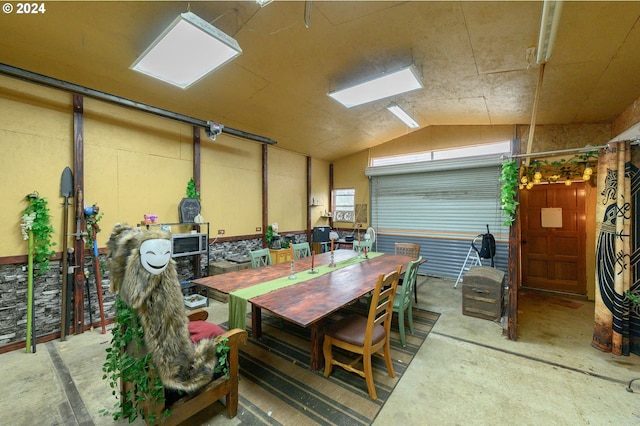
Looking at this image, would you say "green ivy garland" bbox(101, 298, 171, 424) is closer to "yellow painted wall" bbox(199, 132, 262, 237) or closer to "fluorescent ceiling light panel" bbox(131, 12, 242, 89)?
"fluorescent ceiling light panel" bbox(131, 12, 242, 89)

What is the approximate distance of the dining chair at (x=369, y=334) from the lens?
210 centimetres

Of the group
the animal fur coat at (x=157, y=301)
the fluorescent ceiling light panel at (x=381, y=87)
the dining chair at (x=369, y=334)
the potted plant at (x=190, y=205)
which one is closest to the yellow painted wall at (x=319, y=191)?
the potted plant at (x=190, y=205)

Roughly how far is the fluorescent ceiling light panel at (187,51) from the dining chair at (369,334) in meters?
2.30

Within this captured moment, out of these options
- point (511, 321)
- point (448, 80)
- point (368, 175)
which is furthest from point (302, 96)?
point (511, 321)

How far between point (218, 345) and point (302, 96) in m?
3.42

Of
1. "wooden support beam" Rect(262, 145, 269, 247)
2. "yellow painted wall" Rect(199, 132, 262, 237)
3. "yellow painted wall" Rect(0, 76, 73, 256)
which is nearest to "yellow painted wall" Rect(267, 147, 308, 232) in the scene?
"wooden support beam" Rect(262, 145, 269, 247)

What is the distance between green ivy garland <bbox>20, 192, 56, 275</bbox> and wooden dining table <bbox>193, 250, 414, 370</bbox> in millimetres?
1885

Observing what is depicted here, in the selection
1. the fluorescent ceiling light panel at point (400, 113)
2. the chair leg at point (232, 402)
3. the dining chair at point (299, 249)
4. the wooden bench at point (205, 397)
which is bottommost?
the chair leg at point (232, 402)

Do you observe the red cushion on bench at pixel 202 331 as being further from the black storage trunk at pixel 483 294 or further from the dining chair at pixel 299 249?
the black storage trunk at pixel 483 294

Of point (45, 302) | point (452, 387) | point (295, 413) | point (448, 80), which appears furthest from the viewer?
point (448, 80)

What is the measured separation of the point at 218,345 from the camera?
180 centimetres

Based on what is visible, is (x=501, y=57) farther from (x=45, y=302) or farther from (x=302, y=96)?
(x=45, y=302)

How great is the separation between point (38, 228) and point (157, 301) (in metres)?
2.64

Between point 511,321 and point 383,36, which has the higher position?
point 383,36
